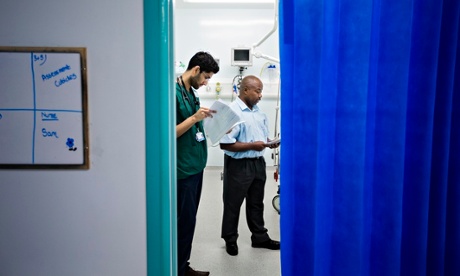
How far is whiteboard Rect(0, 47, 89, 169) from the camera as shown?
37.2 inches

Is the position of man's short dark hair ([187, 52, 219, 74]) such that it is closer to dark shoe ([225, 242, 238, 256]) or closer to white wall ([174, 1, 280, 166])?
dark shoe ([225, 242, 238, 256])

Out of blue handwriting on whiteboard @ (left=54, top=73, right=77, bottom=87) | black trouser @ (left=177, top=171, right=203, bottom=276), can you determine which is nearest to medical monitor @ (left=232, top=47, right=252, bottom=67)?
black trouser @ (left=177, top=171, right=203, bottom=276)

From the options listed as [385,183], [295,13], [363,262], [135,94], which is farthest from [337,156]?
[135,94]

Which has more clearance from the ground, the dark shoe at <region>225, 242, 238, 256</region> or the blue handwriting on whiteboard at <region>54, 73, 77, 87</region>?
the blue handwriting on whiteboard at <region>54, 73, 77, 87</region>

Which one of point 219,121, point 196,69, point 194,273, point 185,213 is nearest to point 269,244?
point 194,273

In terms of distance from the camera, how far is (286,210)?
3.38 feet

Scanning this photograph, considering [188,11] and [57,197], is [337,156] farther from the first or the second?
[188,11]

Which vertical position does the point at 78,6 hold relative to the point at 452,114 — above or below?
above

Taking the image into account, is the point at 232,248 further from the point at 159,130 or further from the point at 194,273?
the point at 159,130

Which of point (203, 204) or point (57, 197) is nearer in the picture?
point (57, 197)

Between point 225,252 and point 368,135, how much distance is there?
1.61 meters

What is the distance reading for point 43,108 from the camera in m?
0.96

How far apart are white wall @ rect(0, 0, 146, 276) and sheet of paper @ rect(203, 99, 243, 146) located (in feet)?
2.43

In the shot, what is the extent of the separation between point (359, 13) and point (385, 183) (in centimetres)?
54
